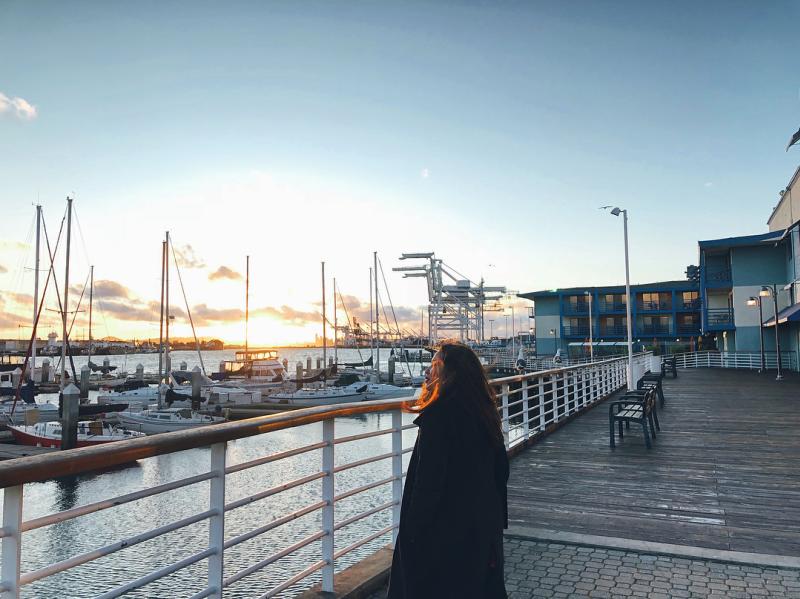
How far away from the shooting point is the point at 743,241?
37.6 metres

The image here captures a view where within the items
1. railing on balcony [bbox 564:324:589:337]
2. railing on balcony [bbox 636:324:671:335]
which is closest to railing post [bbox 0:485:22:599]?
railing on balcony [bbox 564:324:589:337]

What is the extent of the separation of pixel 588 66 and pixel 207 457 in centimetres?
2189

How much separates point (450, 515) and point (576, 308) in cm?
6106

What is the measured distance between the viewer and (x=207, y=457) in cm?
2512

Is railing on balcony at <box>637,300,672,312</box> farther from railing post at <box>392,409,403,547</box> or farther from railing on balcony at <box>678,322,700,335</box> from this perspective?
railing post at <box>392,409,403,547</box>

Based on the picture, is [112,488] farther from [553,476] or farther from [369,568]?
[369,568]

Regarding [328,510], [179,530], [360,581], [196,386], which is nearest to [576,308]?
[196,386]

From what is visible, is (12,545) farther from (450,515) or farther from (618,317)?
(618,317)

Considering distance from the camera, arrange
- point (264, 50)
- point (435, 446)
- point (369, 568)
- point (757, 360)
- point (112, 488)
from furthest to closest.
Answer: point (757, 360) < point (112, 488) < point (264, 50) < point (369, 568) < point (435, 446)

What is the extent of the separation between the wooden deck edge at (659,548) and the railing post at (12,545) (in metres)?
3.97

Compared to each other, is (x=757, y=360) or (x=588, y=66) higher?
(x=588, y=66)

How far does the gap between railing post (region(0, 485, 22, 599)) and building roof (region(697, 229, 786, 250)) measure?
41881mm

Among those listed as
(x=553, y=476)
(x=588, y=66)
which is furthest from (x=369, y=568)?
(x=588, y=66)

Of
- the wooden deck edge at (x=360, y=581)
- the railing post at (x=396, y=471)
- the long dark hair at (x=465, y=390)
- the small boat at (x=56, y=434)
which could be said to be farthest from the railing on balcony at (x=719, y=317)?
the long dark hair at (x=465, y=390)
